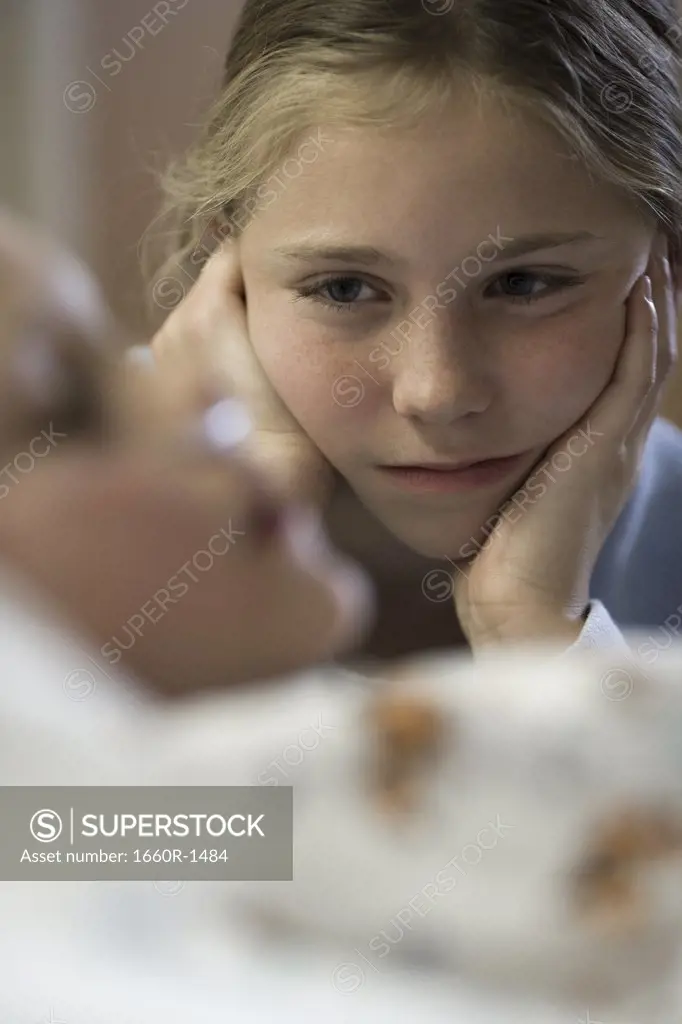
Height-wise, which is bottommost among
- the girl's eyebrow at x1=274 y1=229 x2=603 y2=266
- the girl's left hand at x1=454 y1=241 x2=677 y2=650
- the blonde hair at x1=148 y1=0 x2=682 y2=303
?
the girl's left hand at x1=454 y1=241 x2=677 y2=650

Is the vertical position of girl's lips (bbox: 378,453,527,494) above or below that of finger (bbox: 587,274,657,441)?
below

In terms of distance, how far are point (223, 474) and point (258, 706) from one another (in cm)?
11

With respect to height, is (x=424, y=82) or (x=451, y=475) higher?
(x=424, y=82)

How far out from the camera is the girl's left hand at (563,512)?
1.77 feet

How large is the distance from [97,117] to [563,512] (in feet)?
0.94

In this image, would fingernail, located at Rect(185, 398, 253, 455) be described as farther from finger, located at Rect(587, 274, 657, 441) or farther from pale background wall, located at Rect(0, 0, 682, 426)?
finger, located at Rect(587, 274, 657, 441)

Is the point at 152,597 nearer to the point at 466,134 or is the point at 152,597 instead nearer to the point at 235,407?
the point at 235,407

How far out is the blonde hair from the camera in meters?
0.49

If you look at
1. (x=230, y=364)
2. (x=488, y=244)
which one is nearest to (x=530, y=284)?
(x=488, y=244)

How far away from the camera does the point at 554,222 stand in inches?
19.7

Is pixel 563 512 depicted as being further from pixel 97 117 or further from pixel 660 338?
pixel 97 117

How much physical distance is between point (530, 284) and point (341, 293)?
9 centimetres

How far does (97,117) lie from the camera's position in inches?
20.5

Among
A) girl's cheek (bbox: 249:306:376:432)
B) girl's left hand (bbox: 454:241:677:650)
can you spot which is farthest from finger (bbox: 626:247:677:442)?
girl's cheek (bbox: 249:306:376:432)
